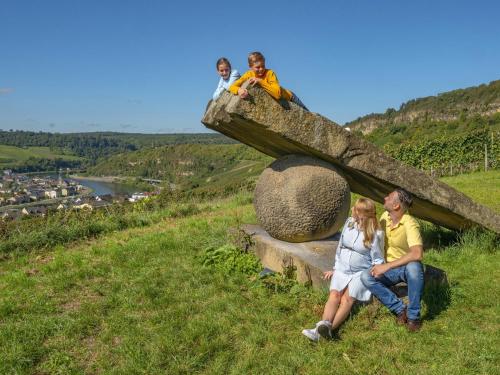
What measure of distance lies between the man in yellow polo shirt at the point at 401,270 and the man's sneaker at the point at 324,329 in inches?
29.4

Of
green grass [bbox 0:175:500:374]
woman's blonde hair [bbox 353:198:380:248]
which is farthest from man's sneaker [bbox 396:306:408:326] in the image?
woman's blonde hair [bbox 353:198:380:248]

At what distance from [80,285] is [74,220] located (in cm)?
505

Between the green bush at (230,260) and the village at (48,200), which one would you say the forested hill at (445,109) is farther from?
the green bush at (230,260)

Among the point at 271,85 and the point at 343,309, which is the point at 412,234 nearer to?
the point at 343,309

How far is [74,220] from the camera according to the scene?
1144cm

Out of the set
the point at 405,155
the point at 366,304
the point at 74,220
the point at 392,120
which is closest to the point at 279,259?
the point at 366,304

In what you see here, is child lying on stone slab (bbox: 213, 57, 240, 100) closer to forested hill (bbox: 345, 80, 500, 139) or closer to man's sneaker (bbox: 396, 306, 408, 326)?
man's sneaker (bbox: 396, 306, 408, 326)

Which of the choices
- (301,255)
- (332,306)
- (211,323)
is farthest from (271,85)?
(211,323)

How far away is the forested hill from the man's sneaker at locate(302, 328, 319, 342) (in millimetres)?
88834

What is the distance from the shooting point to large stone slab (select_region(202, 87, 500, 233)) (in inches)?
245

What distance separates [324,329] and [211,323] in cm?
138

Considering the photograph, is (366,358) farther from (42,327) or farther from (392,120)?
(392,120)

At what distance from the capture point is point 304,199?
691cm

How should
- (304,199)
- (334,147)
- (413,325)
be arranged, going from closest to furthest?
(413,325) < (334,147) < (304,199)
